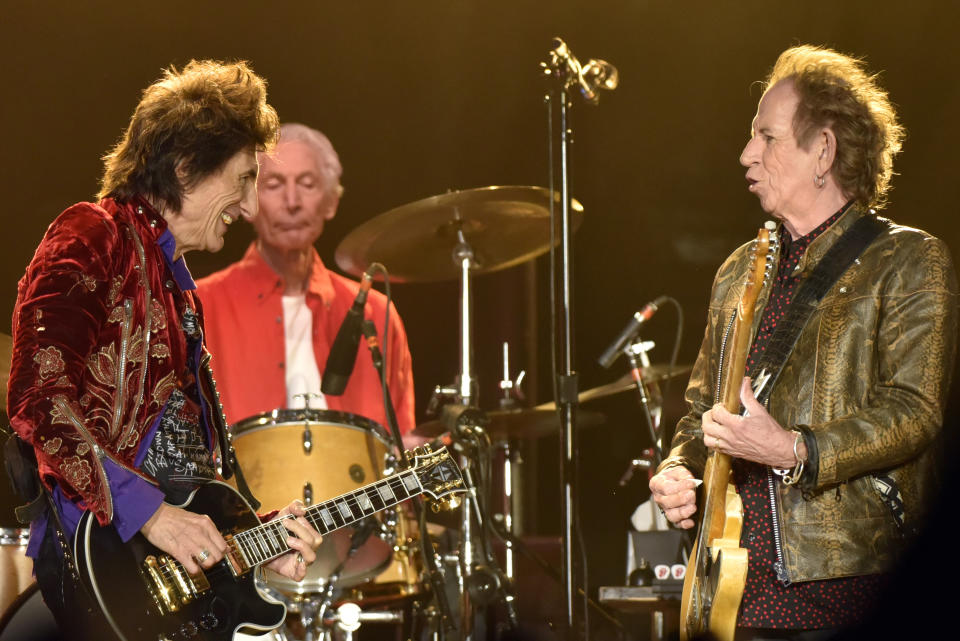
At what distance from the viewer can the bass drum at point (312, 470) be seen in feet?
12.9

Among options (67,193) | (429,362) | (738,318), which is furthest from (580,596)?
(67,193)

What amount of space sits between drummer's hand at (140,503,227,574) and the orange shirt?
238 cm

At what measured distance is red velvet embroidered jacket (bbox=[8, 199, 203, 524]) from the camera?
2201mm

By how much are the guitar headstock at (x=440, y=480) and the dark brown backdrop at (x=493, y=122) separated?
7.82 feet

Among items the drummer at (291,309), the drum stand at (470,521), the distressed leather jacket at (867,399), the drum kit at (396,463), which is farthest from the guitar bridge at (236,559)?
the drummer at (291,309)

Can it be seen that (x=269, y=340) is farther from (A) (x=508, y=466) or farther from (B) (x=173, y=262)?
(B) (x=173, y=262)

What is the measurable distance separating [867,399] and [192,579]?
1.62 m

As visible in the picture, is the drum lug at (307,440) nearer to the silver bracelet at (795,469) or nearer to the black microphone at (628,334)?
the black microphone at (628,334)

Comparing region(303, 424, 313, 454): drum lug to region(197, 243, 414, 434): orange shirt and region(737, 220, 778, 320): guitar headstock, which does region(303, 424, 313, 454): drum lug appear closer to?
region(197, 243, 414, 434): orange shirt

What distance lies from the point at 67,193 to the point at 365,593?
247 centimetres

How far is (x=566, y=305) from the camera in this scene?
129 inches

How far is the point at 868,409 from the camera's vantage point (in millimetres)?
2104

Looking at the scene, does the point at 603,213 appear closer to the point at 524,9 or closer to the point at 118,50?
the point at 524,9

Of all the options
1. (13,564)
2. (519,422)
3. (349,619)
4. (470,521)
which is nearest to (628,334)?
(519,422)
